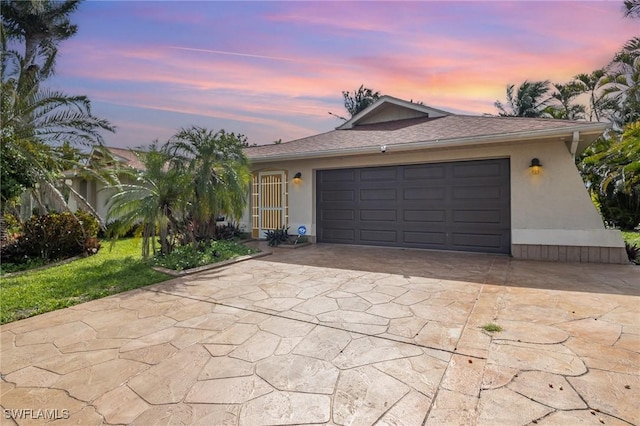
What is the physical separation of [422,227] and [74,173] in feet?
47.2

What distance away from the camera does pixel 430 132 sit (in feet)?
29.4

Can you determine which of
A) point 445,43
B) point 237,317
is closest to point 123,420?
point 237,317

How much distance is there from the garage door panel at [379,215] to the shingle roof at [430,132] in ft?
6.52

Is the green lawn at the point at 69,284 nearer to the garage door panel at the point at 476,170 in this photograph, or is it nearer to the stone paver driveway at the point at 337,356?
the stone paver driveway at the point at 337,356

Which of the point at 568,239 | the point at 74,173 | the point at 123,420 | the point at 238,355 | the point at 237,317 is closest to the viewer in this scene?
the point at 123,420

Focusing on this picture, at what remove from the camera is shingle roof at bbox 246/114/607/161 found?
6910 millimetres

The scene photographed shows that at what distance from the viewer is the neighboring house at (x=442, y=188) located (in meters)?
7.05

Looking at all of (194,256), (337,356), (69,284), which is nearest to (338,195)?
(194,256)

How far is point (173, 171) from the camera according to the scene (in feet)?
23.8

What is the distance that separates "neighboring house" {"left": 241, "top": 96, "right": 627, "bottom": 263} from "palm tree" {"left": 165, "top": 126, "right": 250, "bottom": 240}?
2.50 metres

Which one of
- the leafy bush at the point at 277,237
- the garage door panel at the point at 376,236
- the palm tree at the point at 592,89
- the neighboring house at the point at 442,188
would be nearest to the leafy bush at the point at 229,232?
the neighboring house at the point at 442,188

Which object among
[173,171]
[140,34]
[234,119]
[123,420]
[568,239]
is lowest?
[123,420]

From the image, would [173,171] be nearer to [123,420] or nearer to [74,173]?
[123,420]

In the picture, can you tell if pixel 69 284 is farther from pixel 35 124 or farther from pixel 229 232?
pixel 229 232
